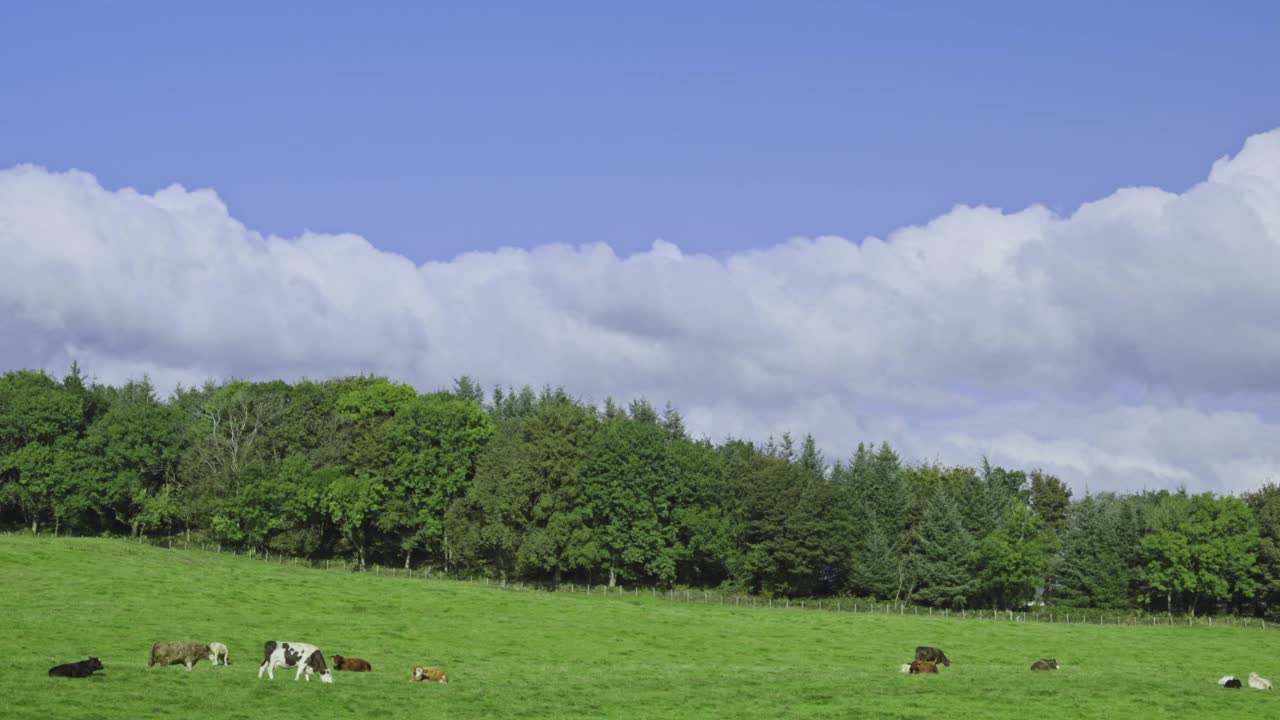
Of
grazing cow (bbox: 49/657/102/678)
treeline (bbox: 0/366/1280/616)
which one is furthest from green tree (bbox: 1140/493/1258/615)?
grazing cow (bbox: 49/657/102/678)

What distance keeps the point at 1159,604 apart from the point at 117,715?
107688mm

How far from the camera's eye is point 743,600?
101000mm

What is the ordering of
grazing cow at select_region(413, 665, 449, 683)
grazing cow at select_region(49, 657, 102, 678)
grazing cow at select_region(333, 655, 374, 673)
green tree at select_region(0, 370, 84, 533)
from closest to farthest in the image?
1. grazing cow at select_region(49, 657, 102, 678)
2. grazing cow at select_region(413, 665, 449, 683)
3. grazing cow at select_region(333, 655, 374, 673)
4. green tree at select_region(0, 370, 84, 533)

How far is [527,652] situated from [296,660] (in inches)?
661

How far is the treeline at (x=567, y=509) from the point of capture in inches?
4136

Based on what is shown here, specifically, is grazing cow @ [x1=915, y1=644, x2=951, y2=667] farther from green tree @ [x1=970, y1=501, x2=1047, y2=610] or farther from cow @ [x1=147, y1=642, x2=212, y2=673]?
green tree @ [x1=970, y1=501, x2=1047, y2=610]

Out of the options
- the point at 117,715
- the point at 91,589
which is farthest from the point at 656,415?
the point at 117,715

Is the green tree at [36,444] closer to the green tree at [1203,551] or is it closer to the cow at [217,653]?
the cow at [217,653]

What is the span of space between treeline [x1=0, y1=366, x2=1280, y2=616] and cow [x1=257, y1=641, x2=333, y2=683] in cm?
5844

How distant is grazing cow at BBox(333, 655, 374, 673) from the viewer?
44500 millimetres

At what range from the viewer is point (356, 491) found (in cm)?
10788

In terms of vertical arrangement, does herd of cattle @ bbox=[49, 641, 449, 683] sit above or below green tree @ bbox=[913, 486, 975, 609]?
below

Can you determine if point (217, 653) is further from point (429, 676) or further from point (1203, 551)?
point (1203, 551)

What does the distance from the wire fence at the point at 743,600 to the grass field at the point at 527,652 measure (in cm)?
803
